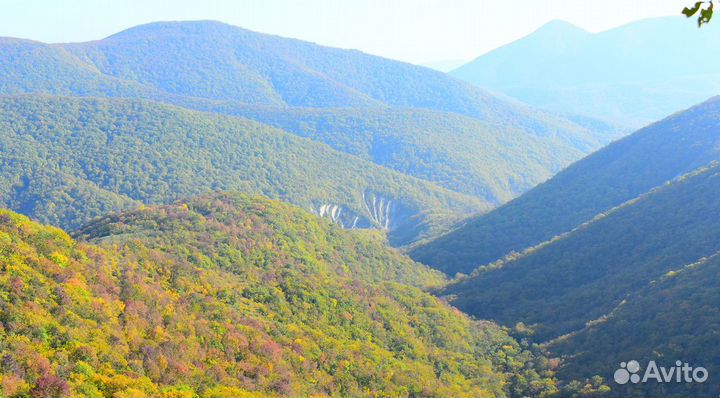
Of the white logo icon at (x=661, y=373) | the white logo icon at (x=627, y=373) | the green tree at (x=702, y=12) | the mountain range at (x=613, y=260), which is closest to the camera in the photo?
the green tree at (x=702, y=12)

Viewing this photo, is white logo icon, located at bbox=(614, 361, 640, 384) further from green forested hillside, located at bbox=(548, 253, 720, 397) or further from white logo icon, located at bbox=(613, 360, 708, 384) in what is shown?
green forested hillside, located at bbox=(548, 253, 720, 397)

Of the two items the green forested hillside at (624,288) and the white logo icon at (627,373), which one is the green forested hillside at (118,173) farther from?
the white logo icon at (627,373)

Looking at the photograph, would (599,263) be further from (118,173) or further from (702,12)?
(118,173)

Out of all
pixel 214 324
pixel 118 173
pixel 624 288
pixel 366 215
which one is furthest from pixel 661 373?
pixel 118 173

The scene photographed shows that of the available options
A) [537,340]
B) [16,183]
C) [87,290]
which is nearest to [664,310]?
[537,340]

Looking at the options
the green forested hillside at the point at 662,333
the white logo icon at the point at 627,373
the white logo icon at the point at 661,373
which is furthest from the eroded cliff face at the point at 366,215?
the white logo icon at the point at 661,373
